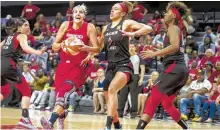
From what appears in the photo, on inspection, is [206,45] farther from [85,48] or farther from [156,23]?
[85,48]

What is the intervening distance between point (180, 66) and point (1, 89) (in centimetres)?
302

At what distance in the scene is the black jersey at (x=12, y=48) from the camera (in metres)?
7.42

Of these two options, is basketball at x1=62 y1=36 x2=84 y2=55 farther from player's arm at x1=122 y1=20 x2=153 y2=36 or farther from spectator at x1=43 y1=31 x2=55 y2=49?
spectator at x1=43 y1=31 x2=55 y2=49

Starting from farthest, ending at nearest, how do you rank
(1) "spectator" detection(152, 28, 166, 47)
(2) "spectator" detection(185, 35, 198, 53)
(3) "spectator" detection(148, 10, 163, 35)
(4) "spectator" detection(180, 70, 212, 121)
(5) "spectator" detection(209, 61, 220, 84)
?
(3) "spectator" detection(148, 10, 163, 35) < (2) "spectator" detection(185, 35, 198, 53) < (1) "spectator" detection(152, 28, 166, 47) < (5) "spectator" detection(209, 61, 220, 84) < (4) "spectator" detection(180, 70, 212, 121)

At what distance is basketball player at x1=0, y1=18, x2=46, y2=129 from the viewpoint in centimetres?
729

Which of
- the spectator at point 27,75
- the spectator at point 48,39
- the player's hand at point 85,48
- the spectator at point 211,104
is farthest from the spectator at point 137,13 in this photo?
the player's hand at point 85,48

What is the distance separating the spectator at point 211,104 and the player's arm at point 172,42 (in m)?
4.97

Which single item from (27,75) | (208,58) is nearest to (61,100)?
(208,58)

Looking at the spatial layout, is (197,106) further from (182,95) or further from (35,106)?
(35,106)

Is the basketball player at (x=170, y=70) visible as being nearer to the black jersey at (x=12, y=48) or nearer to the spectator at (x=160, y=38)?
the black jersey at (x=12, y=48)

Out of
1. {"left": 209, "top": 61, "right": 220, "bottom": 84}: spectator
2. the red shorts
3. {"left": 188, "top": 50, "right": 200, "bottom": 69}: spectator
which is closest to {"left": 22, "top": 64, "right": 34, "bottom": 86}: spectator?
{"left": 188, "top": 50, "right": 200, "bottom": 69}: spectator

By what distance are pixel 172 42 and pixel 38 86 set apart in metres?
9.06

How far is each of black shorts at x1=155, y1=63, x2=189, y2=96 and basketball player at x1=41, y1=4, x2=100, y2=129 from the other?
1.14 m

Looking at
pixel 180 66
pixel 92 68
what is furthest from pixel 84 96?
pixel 180 66
